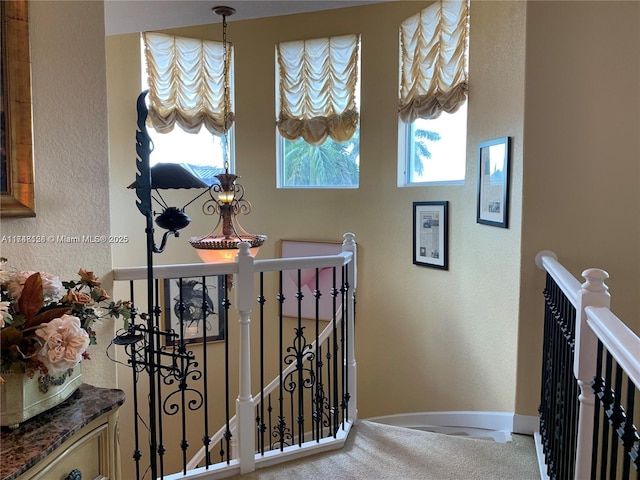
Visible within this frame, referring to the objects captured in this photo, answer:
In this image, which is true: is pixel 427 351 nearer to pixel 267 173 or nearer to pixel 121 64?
pixel 267 173

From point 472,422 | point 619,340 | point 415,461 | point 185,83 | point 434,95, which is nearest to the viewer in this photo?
point 619,340

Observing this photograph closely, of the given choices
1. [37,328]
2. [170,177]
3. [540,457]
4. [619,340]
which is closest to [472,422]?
[540,457]

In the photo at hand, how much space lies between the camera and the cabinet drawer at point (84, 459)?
1.27m

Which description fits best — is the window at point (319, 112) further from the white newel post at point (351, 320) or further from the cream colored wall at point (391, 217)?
the white newel post at point (351, 320)

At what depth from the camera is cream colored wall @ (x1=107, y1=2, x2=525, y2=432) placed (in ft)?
9.82

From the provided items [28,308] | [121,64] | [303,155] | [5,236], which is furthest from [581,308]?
[121,64]

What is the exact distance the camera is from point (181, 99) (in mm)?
4863

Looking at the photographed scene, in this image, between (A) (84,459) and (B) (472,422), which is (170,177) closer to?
(A) (84,459)

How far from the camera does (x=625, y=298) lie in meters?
2.65

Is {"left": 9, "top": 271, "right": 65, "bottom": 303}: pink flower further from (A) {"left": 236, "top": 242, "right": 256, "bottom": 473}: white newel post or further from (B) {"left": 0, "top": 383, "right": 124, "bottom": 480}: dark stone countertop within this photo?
(A) {"left": 236, "top": 242, "right": 256, "bottom": 473}: white newel post

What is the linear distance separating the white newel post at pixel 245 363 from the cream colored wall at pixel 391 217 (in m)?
1.57

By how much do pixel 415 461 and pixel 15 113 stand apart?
95.2 inches

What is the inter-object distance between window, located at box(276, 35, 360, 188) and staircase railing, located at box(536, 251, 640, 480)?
2494mm

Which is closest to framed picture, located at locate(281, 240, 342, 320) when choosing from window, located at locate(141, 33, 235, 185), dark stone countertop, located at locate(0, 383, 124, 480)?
window, located at locate(141, 33, 235, 185)
